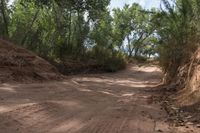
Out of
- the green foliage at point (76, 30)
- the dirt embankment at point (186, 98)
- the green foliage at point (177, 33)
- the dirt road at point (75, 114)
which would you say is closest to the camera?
the dirt road at point (75, 114)

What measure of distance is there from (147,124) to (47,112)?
2.09m

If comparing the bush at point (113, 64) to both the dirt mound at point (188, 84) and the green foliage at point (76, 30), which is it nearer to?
the green foliage at point (76, 30)

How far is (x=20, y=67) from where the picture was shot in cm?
1550

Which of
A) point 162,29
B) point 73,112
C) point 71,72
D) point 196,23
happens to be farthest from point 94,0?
point 73,112

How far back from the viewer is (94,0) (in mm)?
27969

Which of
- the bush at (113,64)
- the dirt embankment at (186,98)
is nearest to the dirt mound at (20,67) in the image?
Answer: the dirt embankment at (186,98)

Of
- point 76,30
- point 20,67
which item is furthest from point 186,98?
point 76,30

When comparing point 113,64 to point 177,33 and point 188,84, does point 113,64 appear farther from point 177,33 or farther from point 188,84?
point 188,84

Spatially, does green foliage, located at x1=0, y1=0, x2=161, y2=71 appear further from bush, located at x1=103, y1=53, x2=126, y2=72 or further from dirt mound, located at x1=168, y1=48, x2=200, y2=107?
dirt mound, located at x1=168, y1=48, x2=200, y2=107

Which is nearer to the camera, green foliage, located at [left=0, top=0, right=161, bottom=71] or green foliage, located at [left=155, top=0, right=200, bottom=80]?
green foliage, located at [left=155, top=0, right=200, bottom=80]

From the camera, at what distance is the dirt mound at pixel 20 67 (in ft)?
47.5

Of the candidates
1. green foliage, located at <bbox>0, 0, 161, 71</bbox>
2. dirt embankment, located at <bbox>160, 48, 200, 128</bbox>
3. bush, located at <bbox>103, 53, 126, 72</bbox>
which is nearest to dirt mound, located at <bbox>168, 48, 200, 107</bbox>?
dirt embankment, located at <bbox>160, 48, 200, 128</bbox>

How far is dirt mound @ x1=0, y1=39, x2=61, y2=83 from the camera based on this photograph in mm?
14484

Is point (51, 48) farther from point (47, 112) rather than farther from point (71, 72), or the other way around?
point (47, 112)
